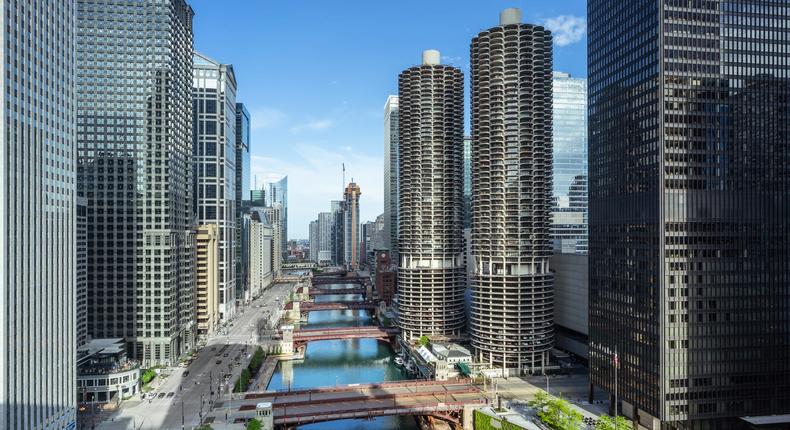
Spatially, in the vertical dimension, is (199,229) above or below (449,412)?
above

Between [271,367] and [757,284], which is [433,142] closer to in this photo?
[271,367]

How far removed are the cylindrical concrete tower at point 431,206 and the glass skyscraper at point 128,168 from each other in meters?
69.6

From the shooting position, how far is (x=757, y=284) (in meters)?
92.6

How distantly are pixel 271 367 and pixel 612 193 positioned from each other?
101 m

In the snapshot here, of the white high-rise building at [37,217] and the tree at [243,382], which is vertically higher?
the white high-rise building at [37,217]

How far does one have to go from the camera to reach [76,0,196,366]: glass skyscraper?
139 metres

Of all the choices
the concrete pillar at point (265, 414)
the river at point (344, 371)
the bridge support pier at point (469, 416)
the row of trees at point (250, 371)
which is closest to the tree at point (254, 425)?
the concrete pillar at point (265, 414)

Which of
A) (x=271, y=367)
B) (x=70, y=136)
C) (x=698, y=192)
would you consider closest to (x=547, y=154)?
(x=698, y=192)

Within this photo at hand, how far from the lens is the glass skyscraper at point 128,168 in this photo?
457 ft

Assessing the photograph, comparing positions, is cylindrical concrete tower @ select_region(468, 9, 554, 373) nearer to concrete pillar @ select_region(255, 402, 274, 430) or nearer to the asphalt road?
concrete pillar @ select_region(255, 402, 274, 430)

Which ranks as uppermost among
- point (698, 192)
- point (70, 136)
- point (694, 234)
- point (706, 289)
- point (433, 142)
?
point (433, 142)

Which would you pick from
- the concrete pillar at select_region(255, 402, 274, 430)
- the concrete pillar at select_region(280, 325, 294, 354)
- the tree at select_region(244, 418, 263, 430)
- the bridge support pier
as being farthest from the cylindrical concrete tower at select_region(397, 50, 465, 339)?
the tree at select_region(244, 418, 263, 430)

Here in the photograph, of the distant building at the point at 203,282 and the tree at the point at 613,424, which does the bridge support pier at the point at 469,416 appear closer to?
the tree at the point at 613,424

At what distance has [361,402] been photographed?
10594cm
